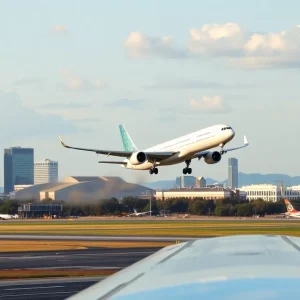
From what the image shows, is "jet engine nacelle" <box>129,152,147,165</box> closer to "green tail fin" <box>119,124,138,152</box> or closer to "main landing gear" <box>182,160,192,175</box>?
"main landing gear" <box>182,160,192,175</box>

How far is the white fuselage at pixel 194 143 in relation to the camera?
79.0 metres

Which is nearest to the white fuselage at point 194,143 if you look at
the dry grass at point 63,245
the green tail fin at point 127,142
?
the dry grass at point 63,245

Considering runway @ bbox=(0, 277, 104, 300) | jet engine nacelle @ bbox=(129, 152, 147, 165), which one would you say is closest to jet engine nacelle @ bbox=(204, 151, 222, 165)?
jet engine nacelle @ bbox=(129, 152, 147, 165)

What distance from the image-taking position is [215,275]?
12.3ft

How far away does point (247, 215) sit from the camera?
178 meters

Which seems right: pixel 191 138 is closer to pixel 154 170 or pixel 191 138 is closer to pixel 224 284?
pixel 154 170

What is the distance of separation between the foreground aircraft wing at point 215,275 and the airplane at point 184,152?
7436 centimetres

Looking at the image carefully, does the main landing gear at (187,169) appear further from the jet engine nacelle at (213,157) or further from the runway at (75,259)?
the runway at (75,259)

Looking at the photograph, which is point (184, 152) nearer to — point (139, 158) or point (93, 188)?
point (139, 158)

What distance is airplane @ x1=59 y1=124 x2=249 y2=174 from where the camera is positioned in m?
79.2

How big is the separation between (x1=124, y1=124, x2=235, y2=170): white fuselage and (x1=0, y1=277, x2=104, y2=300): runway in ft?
135

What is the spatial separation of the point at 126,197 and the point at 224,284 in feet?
534

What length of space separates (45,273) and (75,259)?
944cm

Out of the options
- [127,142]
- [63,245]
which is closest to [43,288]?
[63,245]
